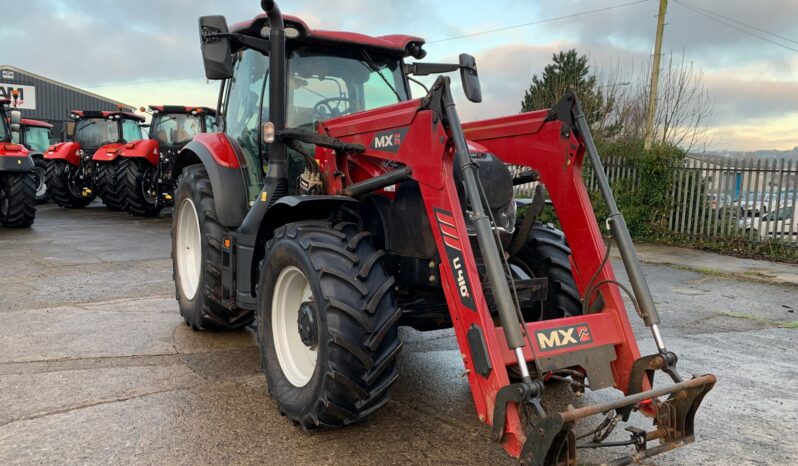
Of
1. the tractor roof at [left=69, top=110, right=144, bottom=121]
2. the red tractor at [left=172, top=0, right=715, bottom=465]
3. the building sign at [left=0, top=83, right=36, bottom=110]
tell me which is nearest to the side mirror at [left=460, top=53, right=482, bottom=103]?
the red tractor at [left=172, top=0, right=715, bottom=465]

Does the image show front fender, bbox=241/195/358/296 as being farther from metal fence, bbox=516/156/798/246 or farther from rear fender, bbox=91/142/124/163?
rear fender, bbox=91/142/124/163

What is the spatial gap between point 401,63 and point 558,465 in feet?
10.4

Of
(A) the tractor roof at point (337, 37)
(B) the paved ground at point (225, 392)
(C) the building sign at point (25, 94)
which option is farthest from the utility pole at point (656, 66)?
(C) the building sign at point (25, 94)

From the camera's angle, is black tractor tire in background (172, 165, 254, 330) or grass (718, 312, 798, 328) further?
grass (718, 312, 798, 328)

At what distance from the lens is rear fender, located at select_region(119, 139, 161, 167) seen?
14945 millimetres

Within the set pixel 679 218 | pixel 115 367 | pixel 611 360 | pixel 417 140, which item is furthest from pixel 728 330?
pixel 679 218

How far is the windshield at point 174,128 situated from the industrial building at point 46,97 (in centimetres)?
2192

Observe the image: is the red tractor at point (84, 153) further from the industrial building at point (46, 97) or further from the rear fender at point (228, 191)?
the industrial building at point (46, 97)

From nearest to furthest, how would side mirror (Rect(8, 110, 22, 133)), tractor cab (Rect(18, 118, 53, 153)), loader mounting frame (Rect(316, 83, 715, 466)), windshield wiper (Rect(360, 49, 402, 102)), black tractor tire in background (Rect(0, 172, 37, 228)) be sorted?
1. loader mounting frame (Rect(316, 83, 715, 466))
2. windshield wiper (Rect(360, 49, 402, 102))
3. side mirror (Rect(8, 110, 22, 133))
4. black tractor tire in background (Rect(0, 172, 37, 228))
5. tractor cab (Rect(18, 118, 53, 153))

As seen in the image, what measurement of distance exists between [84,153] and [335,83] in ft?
51.0

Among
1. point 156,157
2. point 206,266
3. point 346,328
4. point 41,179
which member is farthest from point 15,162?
point 346,328

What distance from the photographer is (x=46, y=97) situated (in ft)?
121

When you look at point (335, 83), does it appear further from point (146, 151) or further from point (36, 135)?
point (36, 135)

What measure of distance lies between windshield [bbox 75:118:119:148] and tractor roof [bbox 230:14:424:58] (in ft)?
48.6
